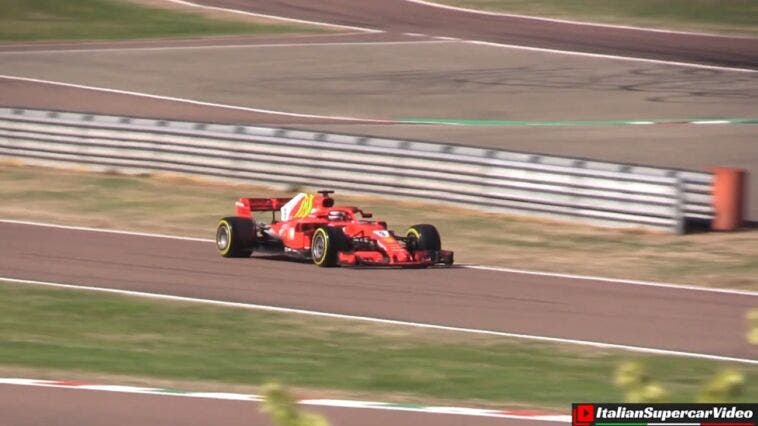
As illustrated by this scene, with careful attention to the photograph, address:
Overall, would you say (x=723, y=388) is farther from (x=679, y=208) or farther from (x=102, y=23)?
(x=102, y=23)

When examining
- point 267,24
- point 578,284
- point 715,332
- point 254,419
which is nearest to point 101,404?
point 254,419

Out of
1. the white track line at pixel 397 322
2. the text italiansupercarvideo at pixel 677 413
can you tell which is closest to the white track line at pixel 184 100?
the white track line at pixel 397 322

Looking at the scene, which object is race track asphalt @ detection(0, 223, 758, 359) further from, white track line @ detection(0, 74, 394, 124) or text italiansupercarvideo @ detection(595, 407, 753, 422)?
white track line @ detection(0, 74, 394, 124)

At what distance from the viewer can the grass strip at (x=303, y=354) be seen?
8688 millimetres

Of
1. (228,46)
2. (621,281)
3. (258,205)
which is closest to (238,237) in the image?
(258,205)

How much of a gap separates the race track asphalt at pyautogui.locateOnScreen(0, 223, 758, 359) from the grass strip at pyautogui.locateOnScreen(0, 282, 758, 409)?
60 cm

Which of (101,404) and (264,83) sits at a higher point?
(264,83)

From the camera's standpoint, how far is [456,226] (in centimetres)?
1662

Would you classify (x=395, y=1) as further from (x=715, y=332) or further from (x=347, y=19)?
(x=715, y=332)

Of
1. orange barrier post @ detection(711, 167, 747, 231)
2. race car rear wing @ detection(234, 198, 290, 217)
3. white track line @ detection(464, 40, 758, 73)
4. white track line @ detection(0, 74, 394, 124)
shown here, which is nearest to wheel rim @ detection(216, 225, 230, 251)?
race car rear wing @ detection(234, 198, 290, 217)

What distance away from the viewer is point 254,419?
752cm

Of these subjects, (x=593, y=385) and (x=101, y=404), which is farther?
(x=593, y=385)

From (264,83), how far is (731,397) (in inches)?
1080

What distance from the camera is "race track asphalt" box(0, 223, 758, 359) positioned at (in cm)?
1105
